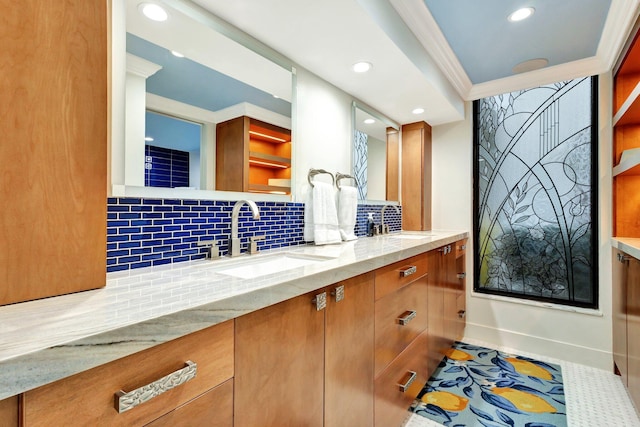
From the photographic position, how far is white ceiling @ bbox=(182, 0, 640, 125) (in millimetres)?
1396

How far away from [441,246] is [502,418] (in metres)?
1.02

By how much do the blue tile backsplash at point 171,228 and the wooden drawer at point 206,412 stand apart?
0.63 metres

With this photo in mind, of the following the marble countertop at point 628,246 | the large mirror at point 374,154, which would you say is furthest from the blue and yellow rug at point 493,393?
the large mirror at point 374,154

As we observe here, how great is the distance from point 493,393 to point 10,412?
230 centimetres

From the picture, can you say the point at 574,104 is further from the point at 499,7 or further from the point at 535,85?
the point at 499,7

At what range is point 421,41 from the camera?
6.27 ft

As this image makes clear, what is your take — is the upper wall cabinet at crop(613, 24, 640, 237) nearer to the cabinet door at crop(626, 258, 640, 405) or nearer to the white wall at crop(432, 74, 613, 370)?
the white wall at crop(432, 74, 613, 370)

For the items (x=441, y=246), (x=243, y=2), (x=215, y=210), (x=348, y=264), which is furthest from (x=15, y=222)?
(x=441, y=246)

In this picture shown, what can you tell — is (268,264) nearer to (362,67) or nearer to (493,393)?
(362,67)

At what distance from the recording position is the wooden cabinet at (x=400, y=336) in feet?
4.44

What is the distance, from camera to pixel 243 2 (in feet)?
4.25

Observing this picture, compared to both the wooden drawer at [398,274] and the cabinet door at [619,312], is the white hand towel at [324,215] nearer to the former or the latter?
the wooden drawer at [398,274]

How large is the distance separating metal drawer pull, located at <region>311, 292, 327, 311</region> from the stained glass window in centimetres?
232

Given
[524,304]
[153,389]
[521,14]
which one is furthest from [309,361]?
[524,304]
